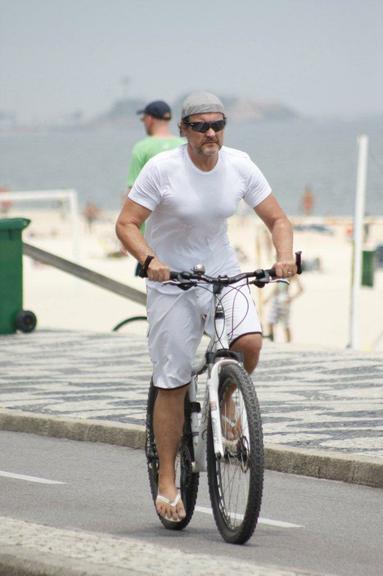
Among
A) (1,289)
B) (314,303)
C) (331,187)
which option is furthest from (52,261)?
(331,187)

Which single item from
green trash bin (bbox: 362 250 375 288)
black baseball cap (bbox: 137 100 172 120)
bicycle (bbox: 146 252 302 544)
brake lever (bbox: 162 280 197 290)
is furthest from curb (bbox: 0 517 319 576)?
green trash bin (bbox: 362 250 375 288)

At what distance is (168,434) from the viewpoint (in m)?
7.79

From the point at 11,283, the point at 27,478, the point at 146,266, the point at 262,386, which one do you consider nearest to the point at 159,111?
the point at 262,386

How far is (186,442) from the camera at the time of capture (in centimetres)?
782

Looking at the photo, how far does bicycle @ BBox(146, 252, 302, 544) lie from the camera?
7.04 meters

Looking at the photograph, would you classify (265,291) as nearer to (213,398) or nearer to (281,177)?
(213,398)

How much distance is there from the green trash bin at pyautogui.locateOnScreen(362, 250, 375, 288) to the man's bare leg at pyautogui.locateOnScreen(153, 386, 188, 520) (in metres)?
10.2

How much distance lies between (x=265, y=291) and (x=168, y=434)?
2407 centimetres

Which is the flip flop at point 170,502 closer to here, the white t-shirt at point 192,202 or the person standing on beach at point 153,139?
the white t-shirt at point 192,202

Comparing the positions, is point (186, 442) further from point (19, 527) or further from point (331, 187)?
point (331, 187)

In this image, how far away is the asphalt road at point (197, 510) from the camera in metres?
7.22

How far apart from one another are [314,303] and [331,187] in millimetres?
89811

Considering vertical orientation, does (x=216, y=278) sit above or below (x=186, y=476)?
above

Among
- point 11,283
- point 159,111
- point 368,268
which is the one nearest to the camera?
point 159,111
